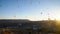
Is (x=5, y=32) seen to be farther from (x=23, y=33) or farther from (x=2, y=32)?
(x=23, y=33)

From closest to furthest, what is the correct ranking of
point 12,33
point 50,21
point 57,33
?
point 57,33
point 12,33
point 50,21

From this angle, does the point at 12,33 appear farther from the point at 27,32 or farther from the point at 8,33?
the point at 27,32

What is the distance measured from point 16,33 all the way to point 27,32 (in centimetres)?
157

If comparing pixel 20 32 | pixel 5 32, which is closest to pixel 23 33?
pixel 20 32

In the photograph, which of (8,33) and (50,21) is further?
(50,21)

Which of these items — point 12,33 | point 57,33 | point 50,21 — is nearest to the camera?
point 57,33

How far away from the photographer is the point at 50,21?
822 inches

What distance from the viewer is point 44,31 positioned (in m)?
16.4

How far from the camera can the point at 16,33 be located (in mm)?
16422

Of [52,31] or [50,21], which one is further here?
[50,21]

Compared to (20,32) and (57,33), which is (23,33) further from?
(57,33)

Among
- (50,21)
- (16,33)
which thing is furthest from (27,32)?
(50,21)

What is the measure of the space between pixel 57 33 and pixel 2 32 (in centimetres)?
790

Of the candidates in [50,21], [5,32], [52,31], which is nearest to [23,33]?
[5,32]
